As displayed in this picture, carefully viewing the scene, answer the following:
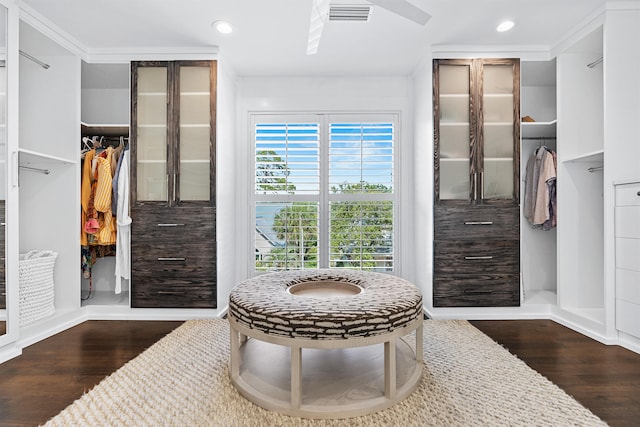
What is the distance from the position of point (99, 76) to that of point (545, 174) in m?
4.30

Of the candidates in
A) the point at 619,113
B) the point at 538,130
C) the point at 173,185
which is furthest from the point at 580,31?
→ the point at 173,185

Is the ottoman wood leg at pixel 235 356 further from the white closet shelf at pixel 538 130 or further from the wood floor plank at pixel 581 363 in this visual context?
the white closet shelf at pixel 538 130

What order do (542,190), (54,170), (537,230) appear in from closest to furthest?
(54,170)
(542,190)
(537,230)

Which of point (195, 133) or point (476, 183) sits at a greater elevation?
point (195, 133)

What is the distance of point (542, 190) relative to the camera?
11.0ft

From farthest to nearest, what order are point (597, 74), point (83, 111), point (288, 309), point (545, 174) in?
1. point (83, 111)
2. point (545, 174)
3. point (597, 74)
4. point (288, 309)

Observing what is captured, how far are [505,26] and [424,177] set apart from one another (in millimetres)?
1352

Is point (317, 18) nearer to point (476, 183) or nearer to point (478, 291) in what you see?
Result: point (476, 183)

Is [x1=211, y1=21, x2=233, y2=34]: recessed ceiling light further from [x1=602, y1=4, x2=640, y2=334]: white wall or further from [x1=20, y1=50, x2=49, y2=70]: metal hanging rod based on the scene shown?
[x1=602, y1=4, x2=640, y2=334]: white wall

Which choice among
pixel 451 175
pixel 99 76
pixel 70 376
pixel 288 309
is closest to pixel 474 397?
pixel 288 309

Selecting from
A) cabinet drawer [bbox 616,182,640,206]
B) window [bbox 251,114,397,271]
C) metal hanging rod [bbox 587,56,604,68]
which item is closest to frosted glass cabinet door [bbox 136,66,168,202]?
window [bbox 251,114,397,271]

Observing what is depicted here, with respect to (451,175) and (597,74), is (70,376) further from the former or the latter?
(597,74)

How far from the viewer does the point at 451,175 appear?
3.25 meters

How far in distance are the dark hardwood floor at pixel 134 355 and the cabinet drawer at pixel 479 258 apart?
1.49 ft
